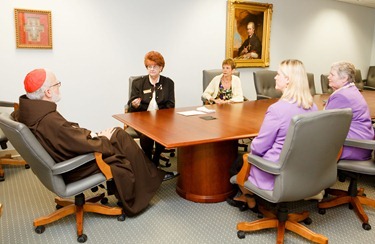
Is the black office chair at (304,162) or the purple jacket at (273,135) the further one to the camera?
the purple jacket at (273,135)

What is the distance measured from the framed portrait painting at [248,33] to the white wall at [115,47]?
139 mm

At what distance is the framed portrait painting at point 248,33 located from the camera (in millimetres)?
5660

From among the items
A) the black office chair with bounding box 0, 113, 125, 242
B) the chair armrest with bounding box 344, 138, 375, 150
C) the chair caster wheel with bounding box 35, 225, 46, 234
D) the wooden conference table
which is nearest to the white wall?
the wooden conference table

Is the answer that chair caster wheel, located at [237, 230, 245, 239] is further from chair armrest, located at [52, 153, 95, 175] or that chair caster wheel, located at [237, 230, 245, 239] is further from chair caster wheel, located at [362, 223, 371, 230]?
chair armrest, located at [52, 153, 95, 175]

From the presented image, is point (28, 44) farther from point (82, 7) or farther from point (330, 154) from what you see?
point (330, 154)

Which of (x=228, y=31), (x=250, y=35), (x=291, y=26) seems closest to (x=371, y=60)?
(x=291, y=26)

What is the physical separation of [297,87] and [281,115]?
0.23 metres

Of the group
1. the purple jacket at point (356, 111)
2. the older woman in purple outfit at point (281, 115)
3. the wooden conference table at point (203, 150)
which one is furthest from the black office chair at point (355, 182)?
the wooden conference table at point (203, 150)

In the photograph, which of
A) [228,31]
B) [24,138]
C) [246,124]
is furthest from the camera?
[228,31]

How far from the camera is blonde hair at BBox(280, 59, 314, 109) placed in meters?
2.19

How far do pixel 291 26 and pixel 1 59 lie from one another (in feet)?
16.1

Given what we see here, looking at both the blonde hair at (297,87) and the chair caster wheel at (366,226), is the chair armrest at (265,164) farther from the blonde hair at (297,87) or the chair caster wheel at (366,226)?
the chair caster wheel at (366,226)

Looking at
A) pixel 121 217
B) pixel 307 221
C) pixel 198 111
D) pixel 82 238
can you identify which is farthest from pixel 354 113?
pixel 82 238

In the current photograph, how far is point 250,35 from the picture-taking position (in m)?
5.93
